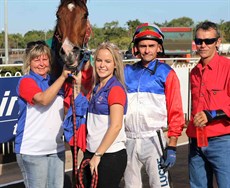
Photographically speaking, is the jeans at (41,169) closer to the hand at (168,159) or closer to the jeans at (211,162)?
the hand at (168,159)

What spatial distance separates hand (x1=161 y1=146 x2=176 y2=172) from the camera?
12.6ft

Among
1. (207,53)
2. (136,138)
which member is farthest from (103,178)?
(207,53)

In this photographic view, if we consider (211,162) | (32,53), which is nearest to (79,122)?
(32,53)

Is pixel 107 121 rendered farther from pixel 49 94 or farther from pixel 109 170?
pixel 49 94

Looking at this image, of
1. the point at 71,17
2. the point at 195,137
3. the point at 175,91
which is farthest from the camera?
the point at 71,17

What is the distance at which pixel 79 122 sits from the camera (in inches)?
149

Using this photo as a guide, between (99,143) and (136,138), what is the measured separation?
503 mm

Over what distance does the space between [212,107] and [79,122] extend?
1194 millimetres

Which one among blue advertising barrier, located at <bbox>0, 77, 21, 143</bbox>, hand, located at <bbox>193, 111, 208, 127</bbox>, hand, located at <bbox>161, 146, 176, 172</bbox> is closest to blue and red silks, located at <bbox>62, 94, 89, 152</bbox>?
hand, located at <bbox>161, 146, 176, 172</bbox>


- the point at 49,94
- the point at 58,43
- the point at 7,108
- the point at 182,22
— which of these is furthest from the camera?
the point at 182,22

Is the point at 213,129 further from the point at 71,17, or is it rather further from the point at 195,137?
the point at 71,17

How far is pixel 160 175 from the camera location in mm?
3900

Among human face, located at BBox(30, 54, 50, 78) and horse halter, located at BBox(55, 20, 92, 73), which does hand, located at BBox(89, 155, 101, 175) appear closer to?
horse halter, located at BBox(55, 20, 92, 73)

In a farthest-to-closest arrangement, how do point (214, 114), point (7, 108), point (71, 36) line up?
point (7, 108), point (71, 36), point (214, 114)
